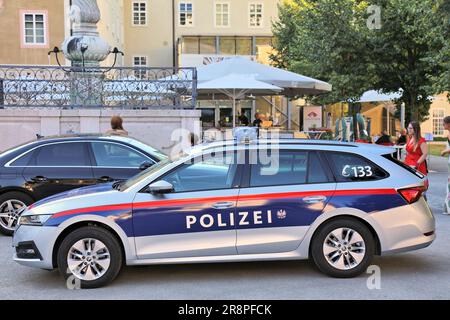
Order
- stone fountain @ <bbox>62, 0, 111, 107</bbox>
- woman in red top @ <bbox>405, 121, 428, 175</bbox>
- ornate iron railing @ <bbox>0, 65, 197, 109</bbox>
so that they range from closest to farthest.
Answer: woman in red top @ <bbox>405, 121, 428, 175</bbox> → ornate iron railing @ <bbox>0, 65, 197, 109</bbox> → stone fountain @ <bbox>62, 0, 111, 107</bbox>

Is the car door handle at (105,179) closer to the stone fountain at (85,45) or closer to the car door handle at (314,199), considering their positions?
the car door handle at (314,199)

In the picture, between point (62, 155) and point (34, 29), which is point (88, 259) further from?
point (34, 29)

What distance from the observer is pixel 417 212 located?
602cm

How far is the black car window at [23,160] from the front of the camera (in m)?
8.46

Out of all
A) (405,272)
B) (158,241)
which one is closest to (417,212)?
(405,272)

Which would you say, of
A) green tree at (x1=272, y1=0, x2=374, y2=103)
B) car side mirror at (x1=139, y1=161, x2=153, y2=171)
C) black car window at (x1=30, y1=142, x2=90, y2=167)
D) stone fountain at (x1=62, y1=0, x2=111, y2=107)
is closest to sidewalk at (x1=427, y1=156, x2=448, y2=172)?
green tree at (x1=272, y1=0, x2=374, y2=103)

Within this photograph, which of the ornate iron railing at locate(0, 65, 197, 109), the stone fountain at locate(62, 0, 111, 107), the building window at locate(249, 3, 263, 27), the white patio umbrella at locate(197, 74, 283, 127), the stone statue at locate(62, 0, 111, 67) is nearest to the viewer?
the ornate iron railing at locate(0, 65, 197, 109)

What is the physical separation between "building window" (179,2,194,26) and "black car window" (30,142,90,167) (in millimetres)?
38339

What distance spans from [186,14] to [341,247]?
41792 millimetres

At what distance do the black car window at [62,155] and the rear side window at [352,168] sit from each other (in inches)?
163

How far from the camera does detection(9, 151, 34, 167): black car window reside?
8457 mm

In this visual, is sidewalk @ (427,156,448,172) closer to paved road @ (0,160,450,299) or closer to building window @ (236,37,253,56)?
paved road @ (0,160,450,299)
